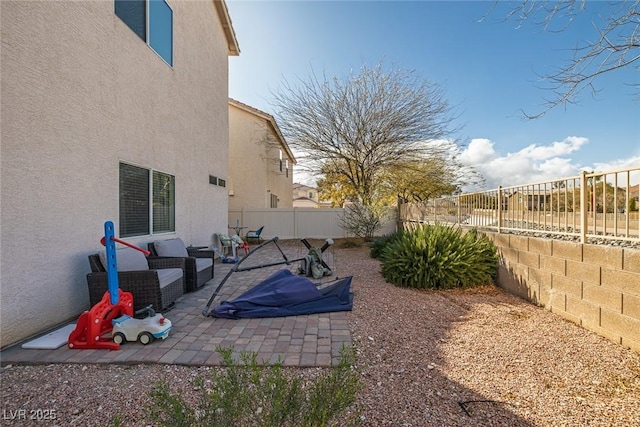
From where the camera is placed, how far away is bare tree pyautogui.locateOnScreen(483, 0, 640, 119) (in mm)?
3363

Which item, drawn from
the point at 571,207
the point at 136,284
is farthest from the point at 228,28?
the point at 571,207

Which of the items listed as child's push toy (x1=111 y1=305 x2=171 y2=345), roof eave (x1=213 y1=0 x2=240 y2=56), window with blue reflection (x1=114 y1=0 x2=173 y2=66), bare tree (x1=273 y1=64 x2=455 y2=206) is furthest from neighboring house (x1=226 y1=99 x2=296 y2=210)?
child's push toy (x1=111 y1=305 x2=171 y2=345)

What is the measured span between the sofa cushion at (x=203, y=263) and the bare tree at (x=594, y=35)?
5.52 meters

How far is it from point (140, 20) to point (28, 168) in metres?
3.57

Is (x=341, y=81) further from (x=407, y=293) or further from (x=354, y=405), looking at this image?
(x=354, y=405)

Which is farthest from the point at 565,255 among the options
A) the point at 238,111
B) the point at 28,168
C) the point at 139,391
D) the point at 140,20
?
the point at 238,111

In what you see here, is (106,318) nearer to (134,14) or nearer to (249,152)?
(134,14)

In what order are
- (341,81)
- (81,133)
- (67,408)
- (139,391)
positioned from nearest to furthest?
(67,408) < (139,391) < (81,133) < (341,81)

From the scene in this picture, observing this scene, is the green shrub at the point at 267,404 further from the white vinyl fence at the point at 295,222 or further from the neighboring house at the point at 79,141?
the white vinyl fence at the point at 295,222

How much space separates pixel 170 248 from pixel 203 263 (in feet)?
2.09

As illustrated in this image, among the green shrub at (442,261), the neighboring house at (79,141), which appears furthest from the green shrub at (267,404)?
the green shrub at (442,261)

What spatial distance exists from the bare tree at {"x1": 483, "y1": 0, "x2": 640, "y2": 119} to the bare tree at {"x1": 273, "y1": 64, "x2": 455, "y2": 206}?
9.23 m

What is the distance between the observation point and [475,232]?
627 centimetres

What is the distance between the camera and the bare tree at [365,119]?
12.7m
